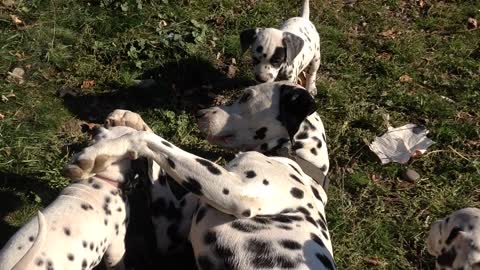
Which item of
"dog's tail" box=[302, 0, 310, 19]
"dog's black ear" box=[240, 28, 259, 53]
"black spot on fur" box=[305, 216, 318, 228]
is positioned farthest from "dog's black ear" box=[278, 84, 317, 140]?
"dog's tail" box=[302, 0, 310, 19]

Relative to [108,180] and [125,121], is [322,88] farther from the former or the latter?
[108,180]

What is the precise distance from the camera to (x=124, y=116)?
5895 mm

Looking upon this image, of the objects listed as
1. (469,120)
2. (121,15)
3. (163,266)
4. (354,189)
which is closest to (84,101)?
(121,15)

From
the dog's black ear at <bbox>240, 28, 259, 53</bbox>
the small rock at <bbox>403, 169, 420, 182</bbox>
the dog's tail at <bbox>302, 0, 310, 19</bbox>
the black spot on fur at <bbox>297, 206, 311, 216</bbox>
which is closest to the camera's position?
the black spot on fur at <bbox>297, 206, 311, 216</bbox>

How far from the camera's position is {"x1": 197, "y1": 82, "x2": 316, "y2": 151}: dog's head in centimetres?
603

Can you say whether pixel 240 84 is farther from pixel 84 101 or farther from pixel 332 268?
pixel 332 268

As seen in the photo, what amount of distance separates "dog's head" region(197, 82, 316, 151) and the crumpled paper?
1773 millimetres

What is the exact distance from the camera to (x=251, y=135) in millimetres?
6242

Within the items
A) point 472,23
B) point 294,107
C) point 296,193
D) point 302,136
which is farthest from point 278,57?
point 472,23

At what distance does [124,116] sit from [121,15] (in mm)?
2972

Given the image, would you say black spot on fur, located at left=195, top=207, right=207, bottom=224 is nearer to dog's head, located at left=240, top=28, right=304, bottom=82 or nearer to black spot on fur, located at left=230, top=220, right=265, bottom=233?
black spot on fur, located at left=230, top=220, right=265, bottom=233

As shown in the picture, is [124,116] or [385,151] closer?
[124,116]

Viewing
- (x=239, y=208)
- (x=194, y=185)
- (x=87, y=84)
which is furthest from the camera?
(x=87, y=84)

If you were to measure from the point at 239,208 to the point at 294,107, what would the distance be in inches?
52.2
